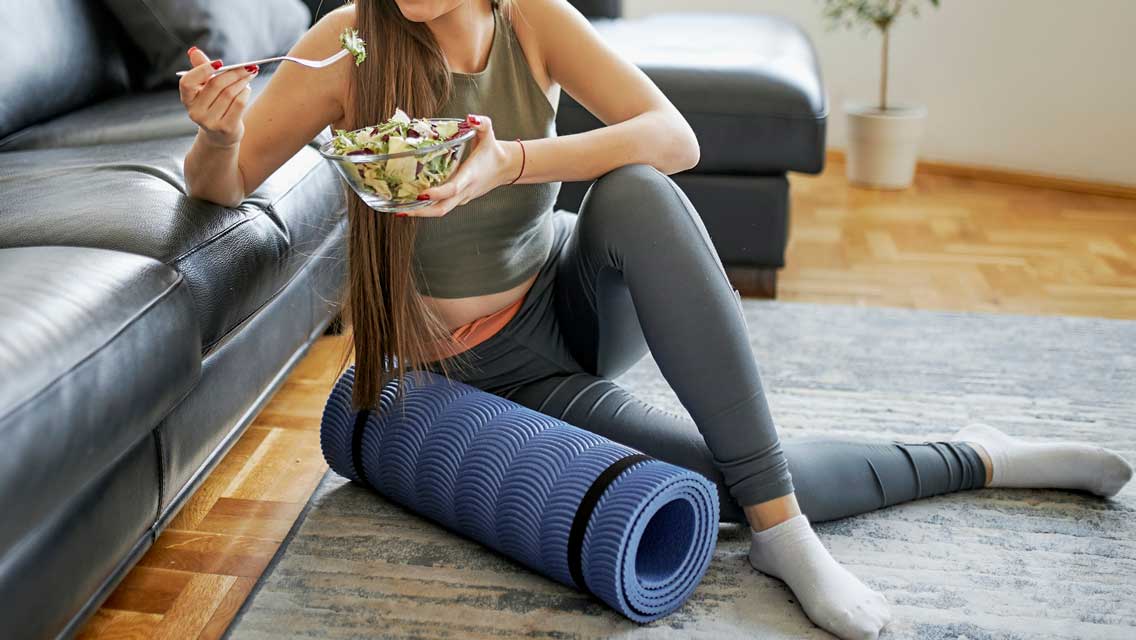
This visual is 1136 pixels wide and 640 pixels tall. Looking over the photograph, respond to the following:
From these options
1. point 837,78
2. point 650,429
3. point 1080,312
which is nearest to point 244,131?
point 650,429

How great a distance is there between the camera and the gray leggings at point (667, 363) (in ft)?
4.19

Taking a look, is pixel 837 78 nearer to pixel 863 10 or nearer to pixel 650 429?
pixel 863 10

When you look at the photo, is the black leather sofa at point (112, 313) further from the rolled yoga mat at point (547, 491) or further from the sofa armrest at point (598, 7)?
the sofa armrest at point (598, 7)

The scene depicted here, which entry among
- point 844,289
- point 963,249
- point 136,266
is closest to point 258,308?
point 136,266

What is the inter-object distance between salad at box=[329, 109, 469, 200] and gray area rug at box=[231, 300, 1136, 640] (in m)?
0.50

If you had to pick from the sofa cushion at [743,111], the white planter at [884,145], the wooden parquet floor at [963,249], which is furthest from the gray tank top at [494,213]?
the white planter at [884,145]

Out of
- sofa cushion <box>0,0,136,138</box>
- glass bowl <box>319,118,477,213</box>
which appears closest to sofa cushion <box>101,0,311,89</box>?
sofa cushion <box>0,0,136,138</box>

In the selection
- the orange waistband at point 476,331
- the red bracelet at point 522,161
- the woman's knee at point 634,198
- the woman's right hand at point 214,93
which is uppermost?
the woman's right hand at point 214,93

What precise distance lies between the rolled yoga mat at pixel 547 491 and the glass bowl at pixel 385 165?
1.11 ft

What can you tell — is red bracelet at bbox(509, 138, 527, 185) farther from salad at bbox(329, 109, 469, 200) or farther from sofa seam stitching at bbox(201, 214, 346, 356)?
sofa seam stitching at bbox(201, 214, 346, 356)

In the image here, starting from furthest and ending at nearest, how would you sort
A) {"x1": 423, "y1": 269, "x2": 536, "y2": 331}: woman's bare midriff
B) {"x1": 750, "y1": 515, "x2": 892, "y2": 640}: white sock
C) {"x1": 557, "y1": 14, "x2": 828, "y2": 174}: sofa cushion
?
1. {"x1": 557, "y1": 14, "x2": 828, "y2": 174}: sofa cushion
2. {"x1": 423, "y1": 269, "x2": 536, "y2": 331}: woman's bare midriff
3. {"x1": 750, "y1": 515, "x2": 892, "y2": 640}: white sock

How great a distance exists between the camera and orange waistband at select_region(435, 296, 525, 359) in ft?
4.79

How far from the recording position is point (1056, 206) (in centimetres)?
310

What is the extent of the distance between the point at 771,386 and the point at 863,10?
1706 millimetres
